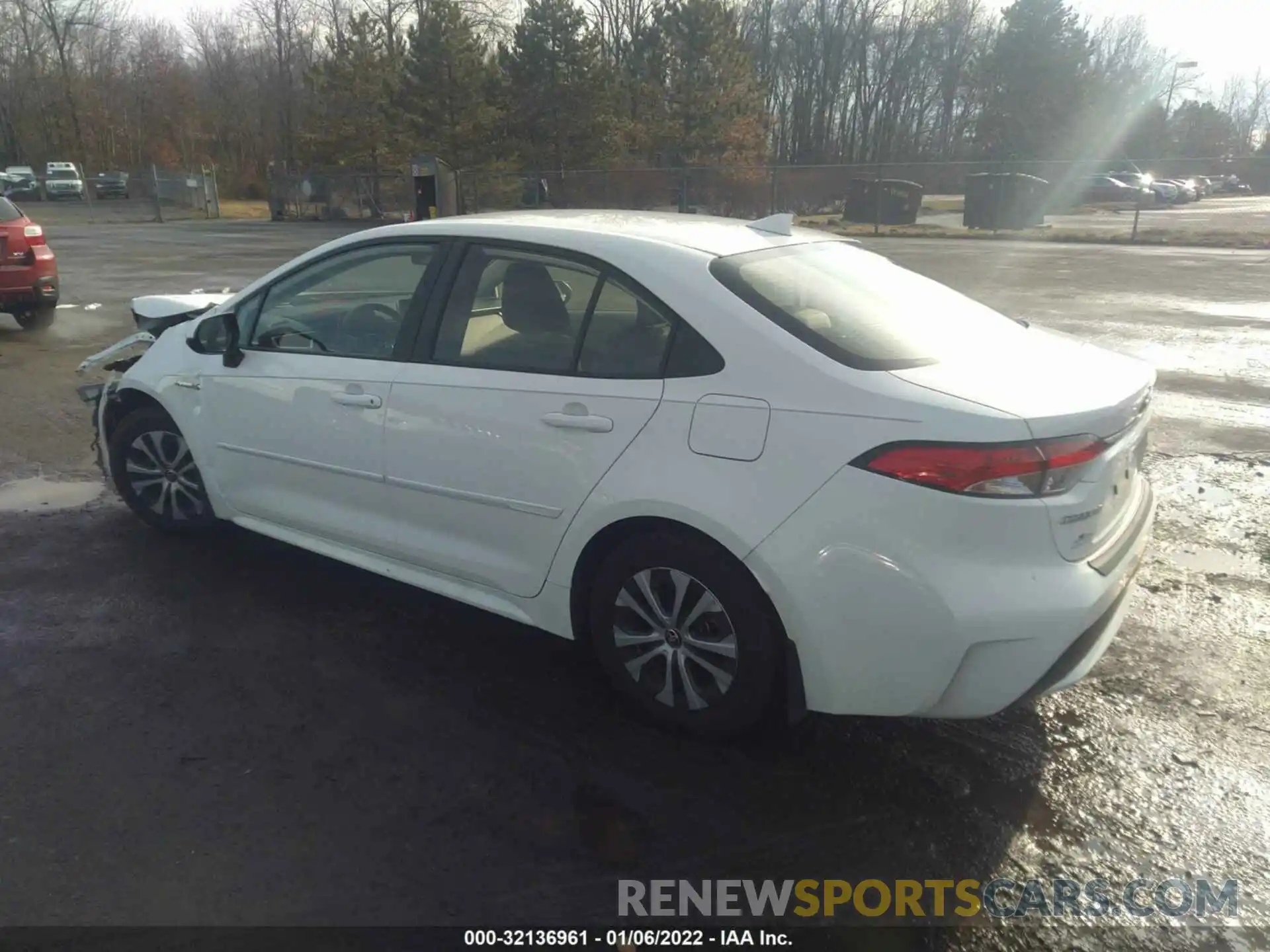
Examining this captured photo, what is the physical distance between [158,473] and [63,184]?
49.8 m

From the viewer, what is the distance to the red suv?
10.9 metres

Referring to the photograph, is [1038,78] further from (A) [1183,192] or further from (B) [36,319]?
(B) [36,319]

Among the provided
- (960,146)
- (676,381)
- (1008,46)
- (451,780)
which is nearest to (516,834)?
(451,780)

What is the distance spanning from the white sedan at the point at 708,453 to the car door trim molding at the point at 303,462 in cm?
1

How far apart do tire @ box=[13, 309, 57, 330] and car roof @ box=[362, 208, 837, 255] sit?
9618 mm

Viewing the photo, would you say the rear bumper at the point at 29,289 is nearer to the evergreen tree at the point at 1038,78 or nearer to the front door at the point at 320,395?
the front door at the point at 320,395

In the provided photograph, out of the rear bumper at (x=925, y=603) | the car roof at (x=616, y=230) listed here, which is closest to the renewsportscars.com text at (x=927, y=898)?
the rear bumper at (x=925, y=603)

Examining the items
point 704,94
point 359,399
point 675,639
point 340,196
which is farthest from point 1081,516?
point 704,94

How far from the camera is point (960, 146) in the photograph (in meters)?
69.1

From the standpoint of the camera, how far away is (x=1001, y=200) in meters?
27.5

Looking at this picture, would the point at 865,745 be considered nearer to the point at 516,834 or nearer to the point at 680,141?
the point at 516,834

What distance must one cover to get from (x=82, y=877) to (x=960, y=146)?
75045 mm

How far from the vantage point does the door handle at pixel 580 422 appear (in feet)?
10.3

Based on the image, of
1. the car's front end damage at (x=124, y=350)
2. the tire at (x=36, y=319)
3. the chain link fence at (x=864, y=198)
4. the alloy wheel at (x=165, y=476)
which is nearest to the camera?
the alloy wheel at (x=165, y=476)
